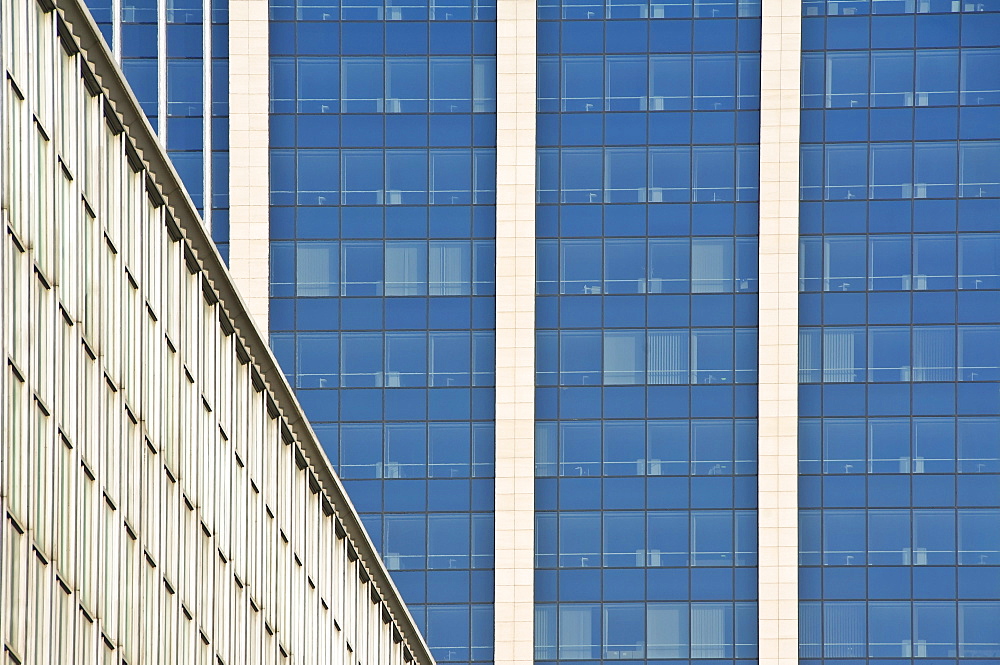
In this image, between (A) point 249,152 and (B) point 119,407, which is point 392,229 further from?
(B) point 119,407

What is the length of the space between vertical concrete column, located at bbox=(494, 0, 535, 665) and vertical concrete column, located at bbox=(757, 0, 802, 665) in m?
8.79

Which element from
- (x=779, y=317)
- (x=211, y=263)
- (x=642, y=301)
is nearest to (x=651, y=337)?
(x=642, y=301)

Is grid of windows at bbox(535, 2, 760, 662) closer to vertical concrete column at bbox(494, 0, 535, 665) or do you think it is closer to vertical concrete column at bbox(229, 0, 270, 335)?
vertical concrete column at bbox(494, 0, 535, 665)

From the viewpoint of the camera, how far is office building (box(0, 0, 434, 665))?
18953mm

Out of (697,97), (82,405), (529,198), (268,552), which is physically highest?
(697,97)

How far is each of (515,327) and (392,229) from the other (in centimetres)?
609

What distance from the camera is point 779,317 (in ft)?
205

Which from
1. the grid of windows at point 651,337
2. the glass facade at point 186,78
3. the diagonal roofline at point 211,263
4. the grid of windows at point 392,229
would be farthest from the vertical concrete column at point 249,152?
the diagonal roofline at point 211,263

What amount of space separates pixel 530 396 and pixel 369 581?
88.3 ft

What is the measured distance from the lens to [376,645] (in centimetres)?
3619

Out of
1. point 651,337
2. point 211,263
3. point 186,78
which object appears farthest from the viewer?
point 651,337

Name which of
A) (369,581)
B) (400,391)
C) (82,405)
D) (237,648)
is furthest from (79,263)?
(400,391)

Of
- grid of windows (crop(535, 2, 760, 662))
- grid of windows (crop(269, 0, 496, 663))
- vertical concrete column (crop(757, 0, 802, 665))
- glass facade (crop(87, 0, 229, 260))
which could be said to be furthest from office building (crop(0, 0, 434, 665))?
vertical concrete column (crop(757, 0, 802, 665))

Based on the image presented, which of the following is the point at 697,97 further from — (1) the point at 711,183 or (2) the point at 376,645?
(2) the point at 376,645
